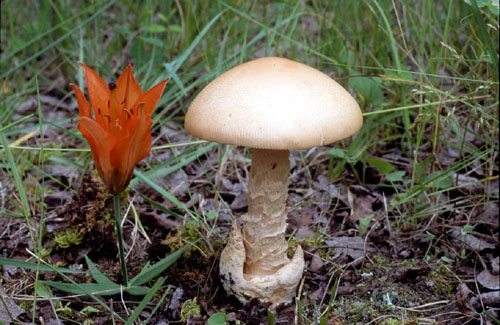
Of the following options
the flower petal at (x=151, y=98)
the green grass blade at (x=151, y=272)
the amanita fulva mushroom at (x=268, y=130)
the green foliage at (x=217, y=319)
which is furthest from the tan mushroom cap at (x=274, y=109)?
the green foliage at (x=217, y=319)

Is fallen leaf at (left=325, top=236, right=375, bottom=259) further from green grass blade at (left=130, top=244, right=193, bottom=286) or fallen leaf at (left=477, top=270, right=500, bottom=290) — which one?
green grass blade at (left=130, top=244, right=193, bottom=286)

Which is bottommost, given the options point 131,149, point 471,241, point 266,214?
point 471,241

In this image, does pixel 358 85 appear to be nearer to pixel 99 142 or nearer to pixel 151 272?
pixel 151 272

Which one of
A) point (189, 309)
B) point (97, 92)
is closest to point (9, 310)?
point (189, 309)

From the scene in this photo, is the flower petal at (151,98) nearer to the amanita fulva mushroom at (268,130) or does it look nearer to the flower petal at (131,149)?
the flower petal at (131,149)

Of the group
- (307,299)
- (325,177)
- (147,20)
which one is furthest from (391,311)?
(147,20)

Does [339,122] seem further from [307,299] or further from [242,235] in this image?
[307,299]
